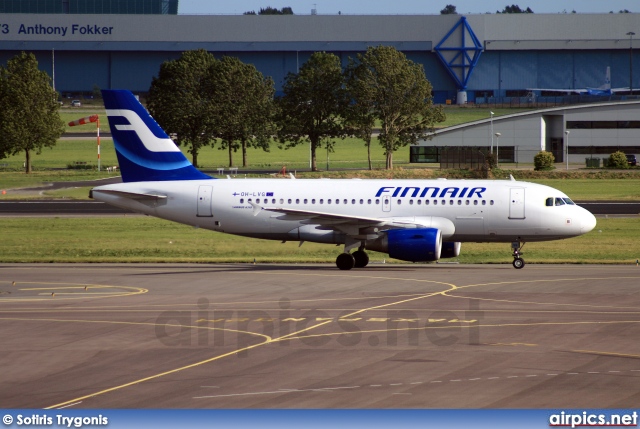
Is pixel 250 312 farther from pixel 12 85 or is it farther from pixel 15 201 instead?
pixel 12 85

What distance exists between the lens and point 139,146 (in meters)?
47.6

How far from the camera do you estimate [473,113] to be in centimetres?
17812

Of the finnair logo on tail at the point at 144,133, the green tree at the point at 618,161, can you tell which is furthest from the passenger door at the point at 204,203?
the green tree at the point at 618,161

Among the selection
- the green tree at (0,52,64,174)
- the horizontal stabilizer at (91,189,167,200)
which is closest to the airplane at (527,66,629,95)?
the green tree at (0,52,64,174)

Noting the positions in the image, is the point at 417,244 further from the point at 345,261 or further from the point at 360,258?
the point at 360,258

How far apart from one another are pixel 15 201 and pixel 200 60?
52.4m

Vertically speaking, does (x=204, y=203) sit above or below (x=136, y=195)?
below

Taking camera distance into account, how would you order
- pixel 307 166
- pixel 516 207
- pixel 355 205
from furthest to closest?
pixel 307 166 < pixel 355 205 < pixel 516 207

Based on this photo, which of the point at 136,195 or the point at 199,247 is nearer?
the point at 136,195

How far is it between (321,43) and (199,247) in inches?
5656

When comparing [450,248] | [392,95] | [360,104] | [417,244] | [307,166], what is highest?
[392,95]

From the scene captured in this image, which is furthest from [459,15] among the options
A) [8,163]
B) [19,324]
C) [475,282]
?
[19,324]

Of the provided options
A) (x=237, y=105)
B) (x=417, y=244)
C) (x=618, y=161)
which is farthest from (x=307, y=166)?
(x=417, y=244)

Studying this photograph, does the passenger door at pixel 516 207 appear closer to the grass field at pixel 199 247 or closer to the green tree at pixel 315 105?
the grass field at pixel 199 247
